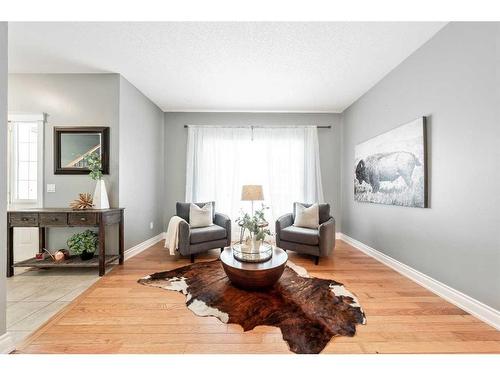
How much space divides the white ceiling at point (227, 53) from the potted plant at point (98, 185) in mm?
1308

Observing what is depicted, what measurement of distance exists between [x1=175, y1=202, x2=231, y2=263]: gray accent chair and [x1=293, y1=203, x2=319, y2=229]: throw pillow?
4.00 feet

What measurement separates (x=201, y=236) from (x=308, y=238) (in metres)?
1.62

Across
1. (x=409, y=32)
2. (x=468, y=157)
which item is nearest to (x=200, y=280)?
(x=468, y=157)

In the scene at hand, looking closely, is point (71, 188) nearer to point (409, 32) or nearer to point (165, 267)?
point (165, 267)

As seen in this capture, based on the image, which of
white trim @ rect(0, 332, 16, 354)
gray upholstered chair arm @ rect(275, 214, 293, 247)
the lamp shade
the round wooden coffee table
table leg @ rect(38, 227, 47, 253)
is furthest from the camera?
the lamp shade

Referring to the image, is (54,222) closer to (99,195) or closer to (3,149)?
→ (99,195)

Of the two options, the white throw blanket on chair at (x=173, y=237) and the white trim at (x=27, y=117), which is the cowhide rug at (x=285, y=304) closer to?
the white throw blanket on chair at (x=173, y=237)

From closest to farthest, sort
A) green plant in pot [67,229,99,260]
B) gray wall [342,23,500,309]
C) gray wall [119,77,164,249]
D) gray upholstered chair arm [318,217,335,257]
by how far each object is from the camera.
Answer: gray wall [342,23,500,309] → green plant in pot [67,229,99,260] → gray upholstered chair arm [318,217,335,257] → gray wall [119,77,164,249]

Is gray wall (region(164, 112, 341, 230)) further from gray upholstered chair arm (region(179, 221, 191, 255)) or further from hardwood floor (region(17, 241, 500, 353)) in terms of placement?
hardwood floor (region(17, 241, 500, 353))

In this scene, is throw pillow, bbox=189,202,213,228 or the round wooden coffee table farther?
throw pillow, bbox=189,202,213,228

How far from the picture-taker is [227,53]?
256 centimetres

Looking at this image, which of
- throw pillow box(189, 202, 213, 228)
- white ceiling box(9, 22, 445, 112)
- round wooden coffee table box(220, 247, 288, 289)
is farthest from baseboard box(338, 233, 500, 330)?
throw pillow box(189, 202, 213, 228)

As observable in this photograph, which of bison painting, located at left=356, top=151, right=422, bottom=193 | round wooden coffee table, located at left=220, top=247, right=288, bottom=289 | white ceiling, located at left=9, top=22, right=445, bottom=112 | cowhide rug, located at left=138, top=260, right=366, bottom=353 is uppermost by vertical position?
white ceiling, located at left=9, top=22, right=445, bottom=112

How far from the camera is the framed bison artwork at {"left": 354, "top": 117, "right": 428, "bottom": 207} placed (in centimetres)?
248
